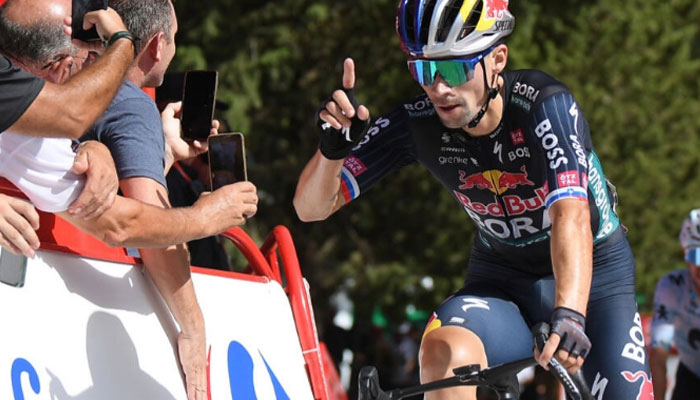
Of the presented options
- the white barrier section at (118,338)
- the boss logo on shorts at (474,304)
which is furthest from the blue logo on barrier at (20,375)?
the boss logo on shorts at (474,304)

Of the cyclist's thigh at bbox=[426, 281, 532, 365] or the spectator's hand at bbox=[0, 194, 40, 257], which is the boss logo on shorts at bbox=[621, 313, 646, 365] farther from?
the spectator's hand at bbox=[0, 194, 40, 257]

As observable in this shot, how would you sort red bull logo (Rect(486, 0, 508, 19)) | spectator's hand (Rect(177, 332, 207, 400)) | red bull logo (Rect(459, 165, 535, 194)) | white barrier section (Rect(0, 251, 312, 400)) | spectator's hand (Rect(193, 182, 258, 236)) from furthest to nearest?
1. red bull logo (Rect(459, 165, 535, 194))
2. red bull logo (Rect(486, 0, 508, 19))
3. spectator's hand (Rect(177, 332, 207, 400))
4. spectator's hand (Rect(193, 182, 258, 236))
5. white barrier section (Rect(0, 251, 312, 400))

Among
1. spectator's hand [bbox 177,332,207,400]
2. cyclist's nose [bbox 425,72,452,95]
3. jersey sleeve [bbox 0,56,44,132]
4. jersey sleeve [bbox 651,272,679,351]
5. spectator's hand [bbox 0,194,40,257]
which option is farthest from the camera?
jersey sleeve [bbox 651,272,679,351]

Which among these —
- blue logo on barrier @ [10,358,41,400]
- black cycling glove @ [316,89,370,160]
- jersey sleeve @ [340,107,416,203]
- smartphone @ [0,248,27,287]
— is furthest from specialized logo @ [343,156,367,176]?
blue logo on barrier @ [10,358,41,400]

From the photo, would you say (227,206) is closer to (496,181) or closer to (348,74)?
(348,74)

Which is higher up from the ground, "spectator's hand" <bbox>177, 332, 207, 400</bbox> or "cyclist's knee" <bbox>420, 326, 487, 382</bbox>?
"spectator's hand" <bbox>177, 332, 207, 400</bbox>

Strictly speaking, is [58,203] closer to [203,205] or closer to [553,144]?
[203,205]

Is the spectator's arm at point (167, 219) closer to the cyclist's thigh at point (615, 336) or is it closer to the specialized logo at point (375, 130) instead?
the specialized logo at point (375, 130)

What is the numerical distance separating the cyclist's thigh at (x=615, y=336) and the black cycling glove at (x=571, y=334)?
0.63m

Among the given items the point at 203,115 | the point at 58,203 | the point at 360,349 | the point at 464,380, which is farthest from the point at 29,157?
the point at 360,349

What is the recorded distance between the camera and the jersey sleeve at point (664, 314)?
6.54 meters

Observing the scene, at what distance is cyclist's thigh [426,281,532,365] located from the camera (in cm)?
389

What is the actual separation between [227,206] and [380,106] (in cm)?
979

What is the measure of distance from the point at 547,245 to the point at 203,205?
1452 mm
